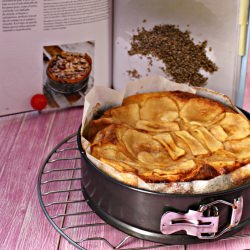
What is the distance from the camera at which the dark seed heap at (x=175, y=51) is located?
1.71 m

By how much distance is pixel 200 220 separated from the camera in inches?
42.0

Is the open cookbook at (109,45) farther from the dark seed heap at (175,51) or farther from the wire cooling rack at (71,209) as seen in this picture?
the wire cooling rack at (71,209)

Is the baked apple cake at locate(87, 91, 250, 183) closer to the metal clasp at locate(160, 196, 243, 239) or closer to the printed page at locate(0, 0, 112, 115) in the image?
the metal clasp at locate(160, 196, 243, 239)

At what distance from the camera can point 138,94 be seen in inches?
58.7

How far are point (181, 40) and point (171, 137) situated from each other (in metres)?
0.55

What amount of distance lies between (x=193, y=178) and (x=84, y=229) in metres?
0.32

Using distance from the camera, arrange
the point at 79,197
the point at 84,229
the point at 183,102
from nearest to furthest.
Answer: the point at 84,229, the point at 79,197, the point at 183,102

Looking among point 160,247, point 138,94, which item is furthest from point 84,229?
point 138,94

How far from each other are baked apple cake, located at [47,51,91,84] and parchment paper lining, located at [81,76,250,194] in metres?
0.33

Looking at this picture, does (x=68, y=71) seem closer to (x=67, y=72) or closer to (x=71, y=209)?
(x=67, y=72)

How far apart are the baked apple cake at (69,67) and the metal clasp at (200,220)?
2.68 feet

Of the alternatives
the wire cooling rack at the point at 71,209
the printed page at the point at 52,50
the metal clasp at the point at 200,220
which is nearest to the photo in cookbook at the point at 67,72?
the printed page at the point at 52,50

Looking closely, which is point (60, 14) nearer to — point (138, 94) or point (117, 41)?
point (117, 41)

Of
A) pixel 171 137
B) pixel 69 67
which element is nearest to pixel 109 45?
pixel 69 67
